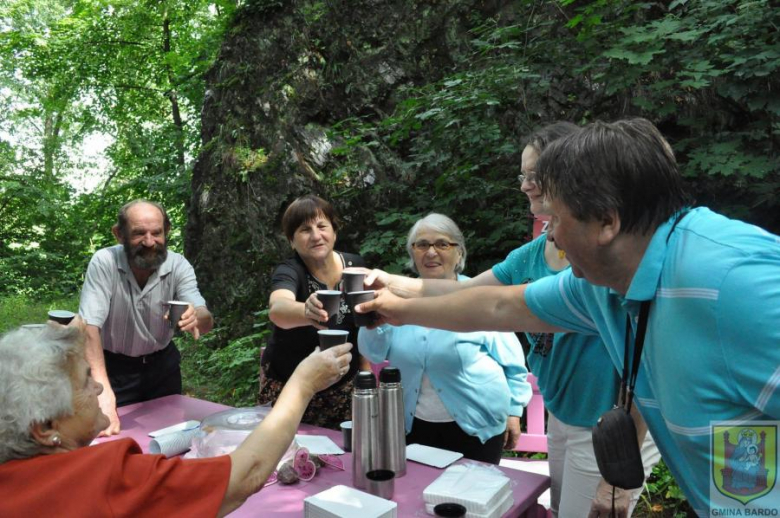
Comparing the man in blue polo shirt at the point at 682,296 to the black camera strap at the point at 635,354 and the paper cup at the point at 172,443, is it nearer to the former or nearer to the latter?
the black camera strap at the point at 635,354

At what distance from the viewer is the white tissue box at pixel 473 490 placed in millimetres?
1767

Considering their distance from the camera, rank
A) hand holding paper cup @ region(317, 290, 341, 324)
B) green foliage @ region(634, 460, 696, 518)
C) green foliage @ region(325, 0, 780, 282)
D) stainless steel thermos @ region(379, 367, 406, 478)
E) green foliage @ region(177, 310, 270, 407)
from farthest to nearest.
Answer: green foliage @ region(177, 310, 270, 407) → green foliage @ region(634, 460, 696, 518) → green foliage @ region(325, 0, 780, 282) → hand holding paper cup @ region(317, 290, 341, 324) → stainless steel thermos @ region(379, 367, 406, 478)

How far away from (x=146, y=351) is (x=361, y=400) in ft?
6.17

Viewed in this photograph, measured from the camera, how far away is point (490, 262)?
17.8 feet

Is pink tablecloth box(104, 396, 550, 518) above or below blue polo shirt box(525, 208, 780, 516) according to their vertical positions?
below

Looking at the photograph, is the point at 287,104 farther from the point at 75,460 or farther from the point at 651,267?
the point at 651,267

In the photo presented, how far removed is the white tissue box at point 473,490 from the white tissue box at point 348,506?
185 millimetres

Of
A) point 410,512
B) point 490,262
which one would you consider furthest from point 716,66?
point 410,512

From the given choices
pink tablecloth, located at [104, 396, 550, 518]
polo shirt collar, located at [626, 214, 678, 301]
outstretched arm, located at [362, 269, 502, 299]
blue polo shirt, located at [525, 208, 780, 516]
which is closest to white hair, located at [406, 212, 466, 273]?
outstretched arm, located at [362, 269, 502, 299]

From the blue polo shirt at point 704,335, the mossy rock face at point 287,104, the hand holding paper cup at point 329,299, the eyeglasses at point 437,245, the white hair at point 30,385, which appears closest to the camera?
the blue polo shirt at point 704,335

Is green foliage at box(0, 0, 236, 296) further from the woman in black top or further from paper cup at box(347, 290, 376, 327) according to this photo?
paper cup at box(347, 290, 376, 327)

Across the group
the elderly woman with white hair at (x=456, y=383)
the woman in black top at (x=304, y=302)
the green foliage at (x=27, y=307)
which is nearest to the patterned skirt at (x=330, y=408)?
the woman in black top at (x=304, y=302)

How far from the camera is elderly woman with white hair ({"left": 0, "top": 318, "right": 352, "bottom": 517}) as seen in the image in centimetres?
131

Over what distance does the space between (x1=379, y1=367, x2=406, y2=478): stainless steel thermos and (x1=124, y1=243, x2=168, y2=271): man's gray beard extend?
6.25ft
